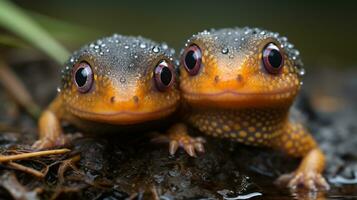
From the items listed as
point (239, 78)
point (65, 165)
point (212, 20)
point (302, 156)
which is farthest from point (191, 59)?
point (212, 20)

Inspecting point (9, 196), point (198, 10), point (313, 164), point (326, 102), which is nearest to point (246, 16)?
point (198, 10)

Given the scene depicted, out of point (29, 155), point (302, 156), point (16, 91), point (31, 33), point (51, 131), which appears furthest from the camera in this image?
point (16, 91)

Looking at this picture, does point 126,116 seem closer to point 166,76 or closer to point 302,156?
point 166,76

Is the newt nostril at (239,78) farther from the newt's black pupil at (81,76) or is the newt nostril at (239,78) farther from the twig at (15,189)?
the twig at (15,189)

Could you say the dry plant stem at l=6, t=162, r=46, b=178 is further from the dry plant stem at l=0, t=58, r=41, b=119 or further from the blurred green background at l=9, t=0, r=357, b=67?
the blurred green background at l=9, t=0, r=357, b=67

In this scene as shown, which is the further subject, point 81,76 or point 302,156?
point 302,156

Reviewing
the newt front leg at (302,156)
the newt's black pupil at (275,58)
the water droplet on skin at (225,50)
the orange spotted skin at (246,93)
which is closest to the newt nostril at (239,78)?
the orange spotted skin at (246,93)

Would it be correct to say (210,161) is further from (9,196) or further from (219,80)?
(9,196)
